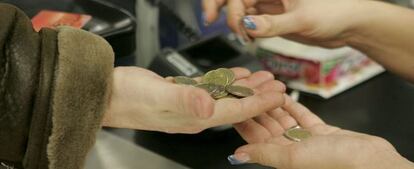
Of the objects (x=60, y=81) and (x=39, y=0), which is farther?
(x=39, y=0)

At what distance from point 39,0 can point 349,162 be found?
0.76 metres

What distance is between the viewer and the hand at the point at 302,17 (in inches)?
39.5

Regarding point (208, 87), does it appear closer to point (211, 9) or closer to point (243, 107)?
point (243, 107)

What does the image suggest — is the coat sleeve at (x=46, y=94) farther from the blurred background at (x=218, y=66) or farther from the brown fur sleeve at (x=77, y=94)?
the blurred background at (x=218, y=66)

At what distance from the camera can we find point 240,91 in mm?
839

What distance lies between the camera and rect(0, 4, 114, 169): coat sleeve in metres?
0.70

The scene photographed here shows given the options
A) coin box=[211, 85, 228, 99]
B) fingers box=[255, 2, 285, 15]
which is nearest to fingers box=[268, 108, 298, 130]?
coin box=[211, 85, 228, 99]

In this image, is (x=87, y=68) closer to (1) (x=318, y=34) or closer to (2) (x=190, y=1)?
(1) (x=318, y=34)

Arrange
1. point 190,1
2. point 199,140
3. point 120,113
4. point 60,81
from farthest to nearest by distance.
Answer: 1. point 190,1
2. point 199,140
3. point 120,113
4. point 60,81

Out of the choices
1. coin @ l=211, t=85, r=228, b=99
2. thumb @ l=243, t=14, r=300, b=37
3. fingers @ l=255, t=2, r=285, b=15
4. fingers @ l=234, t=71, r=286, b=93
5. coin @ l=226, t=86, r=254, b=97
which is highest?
thumb @ l=243, t=14, r=300, b=37

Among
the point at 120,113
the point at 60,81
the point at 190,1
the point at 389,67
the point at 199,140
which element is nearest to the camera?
the point at 60,81

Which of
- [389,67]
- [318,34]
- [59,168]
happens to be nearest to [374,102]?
[389,67]

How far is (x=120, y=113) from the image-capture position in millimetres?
847

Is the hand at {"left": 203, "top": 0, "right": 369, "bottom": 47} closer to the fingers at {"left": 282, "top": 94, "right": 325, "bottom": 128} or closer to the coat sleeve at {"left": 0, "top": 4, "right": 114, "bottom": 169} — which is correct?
the fingers at {"left": 282, "top": 94, "right": 325, "bottom": 128}
